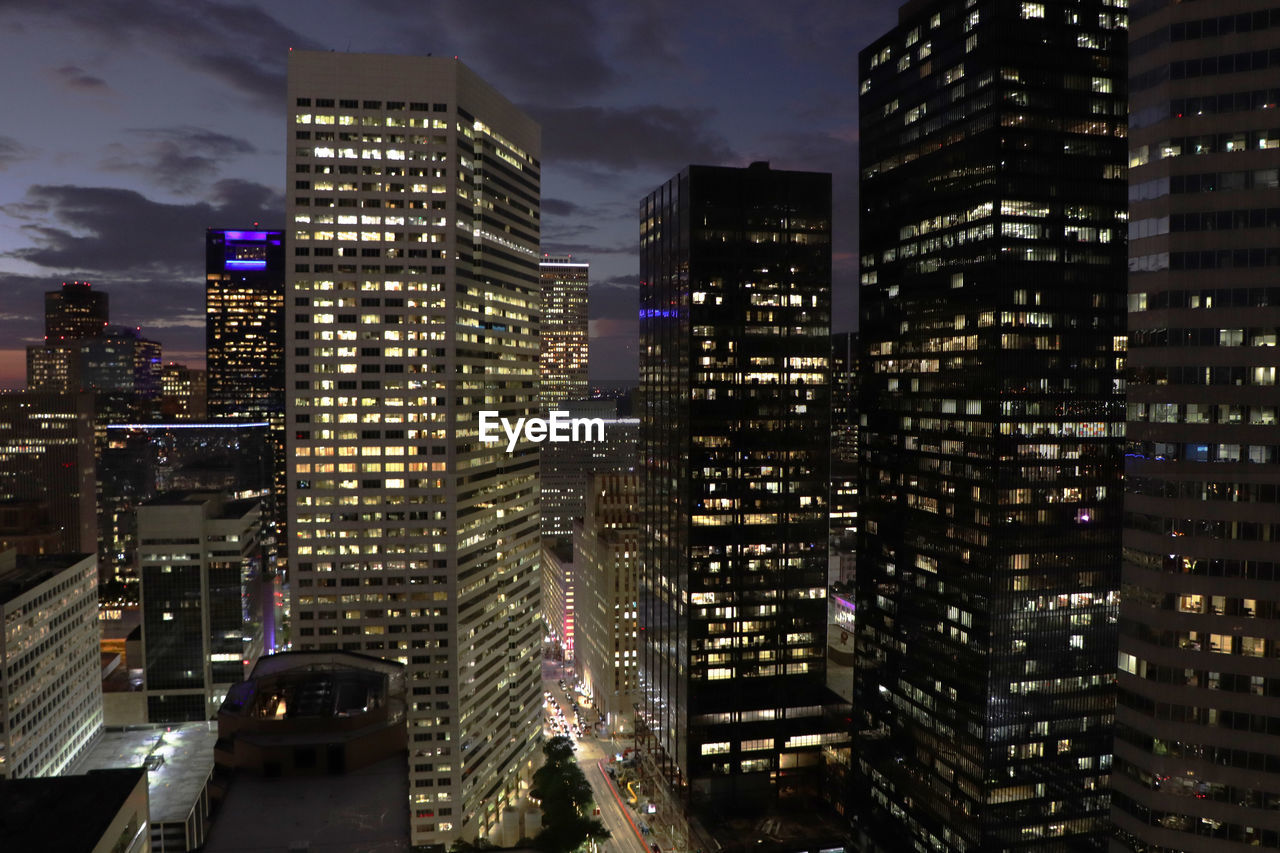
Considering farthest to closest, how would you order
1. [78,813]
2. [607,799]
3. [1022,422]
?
[607,799]
[1022,422]
[78,813]

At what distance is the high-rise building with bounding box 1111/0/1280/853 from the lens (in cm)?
5966

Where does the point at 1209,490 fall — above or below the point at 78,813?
above

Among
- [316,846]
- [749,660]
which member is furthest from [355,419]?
[316,846]

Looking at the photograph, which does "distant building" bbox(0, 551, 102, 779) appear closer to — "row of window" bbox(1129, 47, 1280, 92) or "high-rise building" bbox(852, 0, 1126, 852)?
"high-rise building" bbox(852, 0, 1126, 852)

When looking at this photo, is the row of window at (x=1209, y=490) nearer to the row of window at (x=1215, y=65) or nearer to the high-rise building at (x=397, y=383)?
the row of window at (x=1215, y=65)

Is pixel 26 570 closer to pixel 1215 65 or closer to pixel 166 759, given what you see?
pixel 166 759

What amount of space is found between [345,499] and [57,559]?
5501cm

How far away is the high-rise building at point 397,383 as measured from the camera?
13825cm

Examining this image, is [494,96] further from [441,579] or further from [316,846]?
[316,846]

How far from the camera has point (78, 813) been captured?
5722cm

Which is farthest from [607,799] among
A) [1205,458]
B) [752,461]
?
[1205,458]

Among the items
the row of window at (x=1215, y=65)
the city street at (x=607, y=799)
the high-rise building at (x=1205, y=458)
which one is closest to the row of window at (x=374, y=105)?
the high-rise building at (x=1205, y=458)

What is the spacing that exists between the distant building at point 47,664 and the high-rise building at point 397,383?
37.8 m

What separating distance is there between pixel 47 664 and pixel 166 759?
88.9 feet
